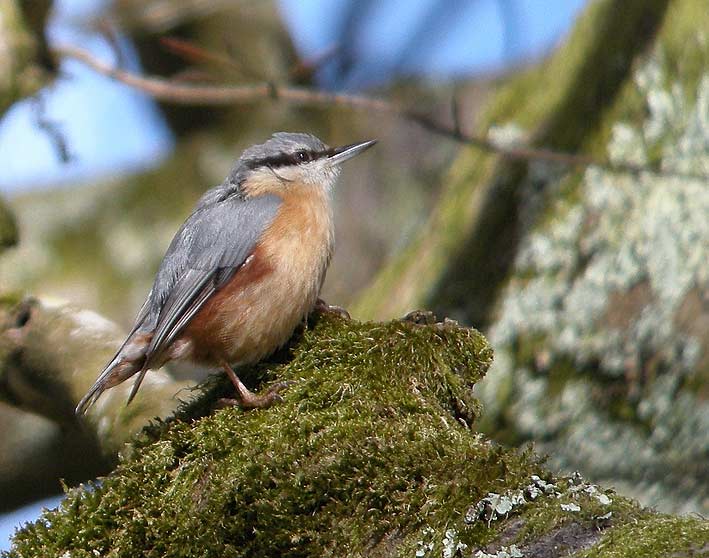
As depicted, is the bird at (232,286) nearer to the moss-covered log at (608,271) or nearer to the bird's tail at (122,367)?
the bird's tail at (122,367)

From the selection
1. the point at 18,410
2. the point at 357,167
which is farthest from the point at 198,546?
the point at 357,167

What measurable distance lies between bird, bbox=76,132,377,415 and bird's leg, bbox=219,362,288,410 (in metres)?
0.05

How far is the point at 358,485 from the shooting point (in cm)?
200

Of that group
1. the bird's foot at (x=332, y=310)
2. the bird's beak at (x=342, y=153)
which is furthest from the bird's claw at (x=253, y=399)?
the bird's beak at (x=342, y=153)

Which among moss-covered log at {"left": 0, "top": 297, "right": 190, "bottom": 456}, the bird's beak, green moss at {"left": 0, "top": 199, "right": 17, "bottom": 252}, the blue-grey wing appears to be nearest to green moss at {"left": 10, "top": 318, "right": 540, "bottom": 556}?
the blue-grey wing

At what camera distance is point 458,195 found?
4449mm

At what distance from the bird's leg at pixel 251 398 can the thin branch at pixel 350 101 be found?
147 centimetres

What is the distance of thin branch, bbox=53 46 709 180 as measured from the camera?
3.68 meters

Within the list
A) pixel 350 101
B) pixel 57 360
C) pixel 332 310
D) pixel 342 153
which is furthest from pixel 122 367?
pixel 350 101

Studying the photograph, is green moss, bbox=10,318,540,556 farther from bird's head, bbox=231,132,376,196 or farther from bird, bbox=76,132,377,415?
bird's head, bbox=231,132,376,196

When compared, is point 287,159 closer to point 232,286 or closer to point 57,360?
point 232,286

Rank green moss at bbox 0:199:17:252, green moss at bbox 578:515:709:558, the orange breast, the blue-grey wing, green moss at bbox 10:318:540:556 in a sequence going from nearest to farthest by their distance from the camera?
1. green moss at bbox 578:515:709:558
2. green moss at bbox 10:318:540:556
3. the orange breast
4. the blue-grey wing
5. green moss at bbox 0:199:17:252

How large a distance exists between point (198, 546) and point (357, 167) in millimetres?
4645

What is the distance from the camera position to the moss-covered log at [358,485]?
175 centimetres
